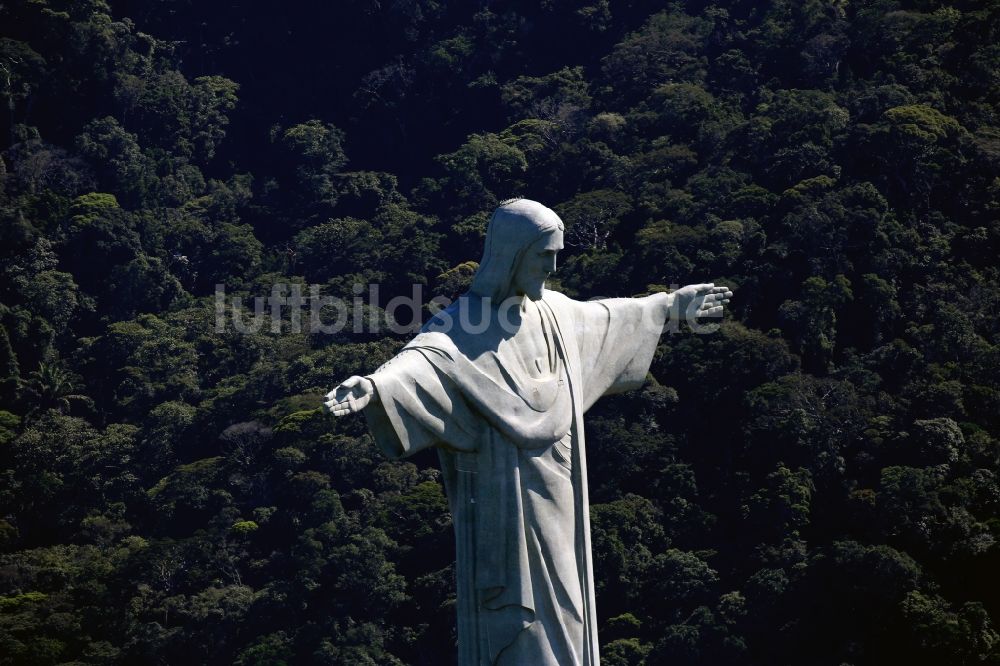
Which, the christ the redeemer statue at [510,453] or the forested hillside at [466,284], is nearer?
the christ the redeemer statue at [510,453]

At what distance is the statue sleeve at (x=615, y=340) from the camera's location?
42.1ft

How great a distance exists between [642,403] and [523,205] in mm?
44133

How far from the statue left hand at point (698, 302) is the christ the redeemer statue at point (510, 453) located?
92cm

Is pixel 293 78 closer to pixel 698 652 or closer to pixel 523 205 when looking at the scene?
pixel 698 652

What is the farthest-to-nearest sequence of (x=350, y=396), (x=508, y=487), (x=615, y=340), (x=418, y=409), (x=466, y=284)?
(x=466, y=284) < (x=615, y=340) < (x=508, y=487) < (x=418, y=409) < (x=350, y=396)

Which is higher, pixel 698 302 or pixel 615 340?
pixel 698 302

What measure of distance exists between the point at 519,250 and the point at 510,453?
1.09 m

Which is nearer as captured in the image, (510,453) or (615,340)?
(510,453)

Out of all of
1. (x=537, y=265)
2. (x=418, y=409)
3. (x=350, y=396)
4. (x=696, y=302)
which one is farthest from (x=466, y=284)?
(x=350, y=396)

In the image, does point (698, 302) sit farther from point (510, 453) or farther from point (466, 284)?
point (466, 284)

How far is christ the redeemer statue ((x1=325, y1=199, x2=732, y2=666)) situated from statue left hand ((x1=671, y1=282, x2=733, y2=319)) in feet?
3.03

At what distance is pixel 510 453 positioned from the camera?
40.3ft

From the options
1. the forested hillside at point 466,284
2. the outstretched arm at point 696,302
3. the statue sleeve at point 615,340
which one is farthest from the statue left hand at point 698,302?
the forested hillside at point 466,284

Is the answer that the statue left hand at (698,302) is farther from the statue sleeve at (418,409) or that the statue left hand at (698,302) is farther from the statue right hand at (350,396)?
the statue right hand at (350,396)
